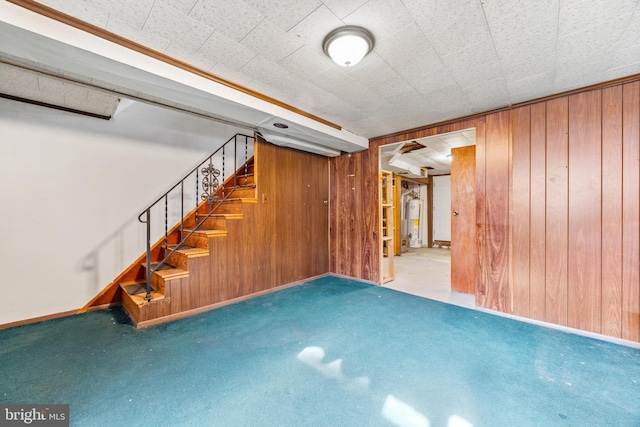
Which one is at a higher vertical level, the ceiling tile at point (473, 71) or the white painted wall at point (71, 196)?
the ceiling tile at point (473, 71)

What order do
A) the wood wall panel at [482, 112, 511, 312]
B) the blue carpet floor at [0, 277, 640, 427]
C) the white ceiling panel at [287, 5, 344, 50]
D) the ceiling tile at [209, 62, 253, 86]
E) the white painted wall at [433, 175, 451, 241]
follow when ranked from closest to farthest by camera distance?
the blue carpet floor at [0, 277, 640, 427] → the white ceiling panel at [287, 5, 344, 50] → the ceiling tile at [209, 62, 253, 86] → the wood wall panel at [482, 112, 511, 312] → the white painted wall at [433, 175, 451, 241]

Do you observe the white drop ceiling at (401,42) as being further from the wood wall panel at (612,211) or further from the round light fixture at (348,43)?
the wood wall panel at (612,211)

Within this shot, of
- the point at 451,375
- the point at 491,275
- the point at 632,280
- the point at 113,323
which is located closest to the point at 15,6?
the point at 113,323

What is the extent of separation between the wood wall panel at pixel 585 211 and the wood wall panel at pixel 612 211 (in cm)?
4

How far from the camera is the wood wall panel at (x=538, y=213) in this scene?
2.71 m

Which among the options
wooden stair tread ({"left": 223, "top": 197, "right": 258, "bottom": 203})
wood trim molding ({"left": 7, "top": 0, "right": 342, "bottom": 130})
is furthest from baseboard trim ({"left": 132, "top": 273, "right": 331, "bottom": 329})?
wood trim molding ({"left": 7, "top": 0, "right": 342, "bottom": 130})

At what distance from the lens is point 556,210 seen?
264 centimetres

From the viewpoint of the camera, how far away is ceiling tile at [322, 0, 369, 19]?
59.2 inches

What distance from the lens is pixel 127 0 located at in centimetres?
148

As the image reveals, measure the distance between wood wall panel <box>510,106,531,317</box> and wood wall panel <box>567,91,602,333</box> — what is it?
1.13ft

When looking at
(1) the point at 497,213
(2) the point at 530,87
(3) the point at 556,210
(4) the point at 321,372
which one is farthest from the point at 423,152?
(4) the point at 321,372

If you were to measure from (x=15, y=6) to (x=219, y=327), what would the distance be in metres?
2.80

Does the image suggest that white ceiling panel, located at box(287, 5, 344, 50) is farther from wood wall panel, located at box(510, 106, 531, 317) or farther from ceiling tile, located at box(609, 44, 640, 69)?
wood wall panel, located at box(510, 106, 531, 317)

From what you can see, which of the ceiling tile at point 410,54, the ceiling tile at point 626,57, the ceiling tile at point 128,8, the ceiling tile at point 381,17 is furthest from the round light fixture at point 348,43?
the ceiling tile at point 626,57
